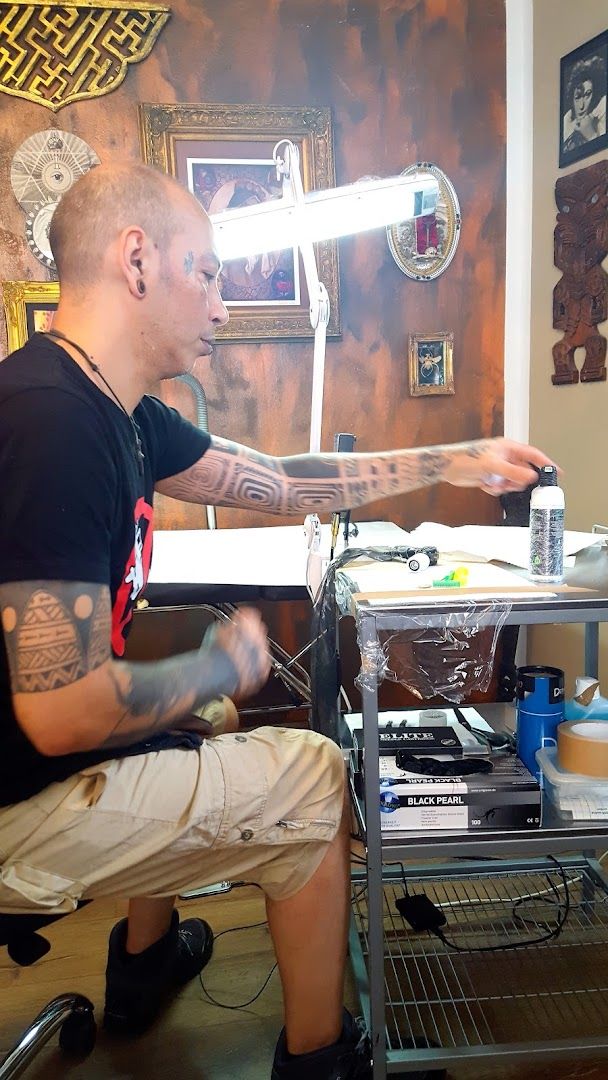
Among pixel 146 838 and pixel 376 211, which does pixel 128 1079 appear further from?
pixel 376 211

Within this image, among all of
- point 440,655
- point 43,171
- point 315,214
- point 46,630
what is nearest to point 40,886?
point 46,630

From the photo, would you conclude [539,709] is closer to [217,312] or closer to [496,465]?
[496,465]

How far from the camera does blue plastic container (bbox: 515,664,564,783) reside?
118cm

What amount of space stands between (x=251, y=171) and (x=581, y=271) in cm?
95

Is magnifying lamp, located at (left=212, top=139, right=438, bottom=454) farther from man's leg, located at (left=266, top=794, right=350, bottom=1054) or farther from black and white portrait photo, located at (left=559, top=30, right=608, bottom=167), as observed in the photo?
man's leg, located at (left=266, top=794, right=350, bottom=1054)

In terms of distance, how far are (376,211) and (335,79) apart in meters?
0.96

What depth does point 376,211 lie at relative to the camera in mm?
1463

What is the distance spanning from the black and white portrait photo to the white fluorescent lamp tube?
24.8 inches

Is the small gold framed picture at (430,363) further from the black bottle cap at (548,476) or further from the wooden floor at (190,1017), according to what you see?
the wooden floor at (190,1017)

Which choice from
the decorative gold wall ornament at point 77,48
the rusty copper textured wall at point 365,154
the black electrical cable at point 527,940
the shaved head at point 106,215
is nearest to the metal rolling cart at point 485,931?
the black electrical cable at point 527,940

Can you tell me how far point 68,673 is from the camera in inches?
30.0

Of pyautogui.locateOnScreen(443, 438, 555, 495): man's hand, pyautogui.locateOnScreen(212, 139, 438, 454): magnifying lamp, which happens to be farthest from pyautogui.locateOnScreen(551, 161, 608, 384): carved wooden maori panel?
pyautogui.locateOnScreen(443, 438, 555, 495): man's hand

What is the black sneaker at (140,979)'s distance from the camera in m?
1.18

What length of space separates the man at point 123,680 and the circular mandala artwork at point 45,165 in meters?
1.28
